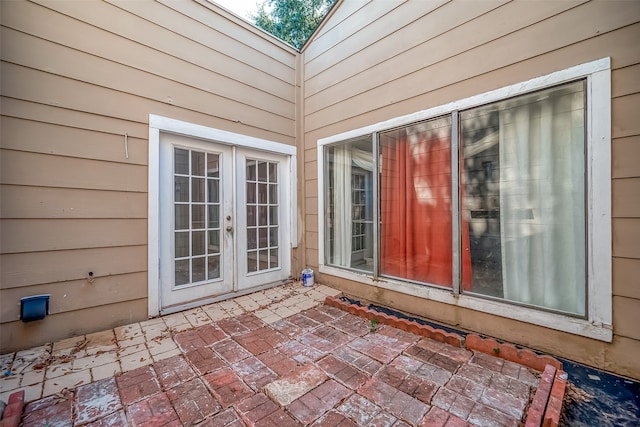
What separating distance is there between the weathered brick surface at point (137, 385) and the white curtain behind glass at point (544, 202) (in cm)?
259

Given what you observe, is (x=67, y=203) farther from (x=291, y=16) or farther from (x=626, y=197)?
(x=291, y=16)

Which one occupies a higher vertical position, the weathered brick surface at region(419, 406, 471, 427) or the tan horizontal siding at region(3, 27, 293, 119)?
the tan horizontal siding at region(3, 27, 293, 119)

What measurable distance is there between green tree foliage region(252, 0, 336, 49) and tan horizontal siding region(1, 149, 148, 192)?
5.74 meters

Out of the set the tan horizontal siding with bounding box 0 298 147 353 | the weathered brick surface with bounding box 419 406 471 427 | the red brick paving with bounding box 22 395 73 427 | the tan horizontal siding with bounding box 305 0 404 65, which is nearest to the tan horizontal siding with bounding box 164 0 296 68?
the tan horizontal siding with bounding box 305 0 404 65

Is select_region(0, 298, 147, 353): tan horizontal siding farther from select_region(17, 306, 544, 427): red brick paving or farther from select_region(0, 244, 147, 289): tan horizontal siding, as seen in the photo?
select_region(17, 306, 544, 427): red brick paving

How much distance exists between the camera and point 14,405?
1404mm

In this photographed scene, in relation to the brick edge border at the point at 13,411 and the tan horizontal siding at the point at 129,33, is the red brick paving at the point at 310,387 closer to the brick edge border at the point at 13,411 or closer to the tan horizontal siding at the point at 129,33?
the brick edge border at the point at 13,411

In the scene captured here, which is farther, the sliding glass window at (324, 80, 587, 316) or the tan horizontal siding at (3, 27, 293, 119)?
the tan horizontal siding at (3, 27, 293, 119)

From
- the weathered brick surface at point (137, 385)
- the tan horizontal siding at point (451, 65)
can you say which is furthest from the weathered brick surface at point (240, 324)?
the tan horizontal siding at point (451, 65)

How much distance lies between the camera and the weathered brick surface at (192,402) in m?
1.39

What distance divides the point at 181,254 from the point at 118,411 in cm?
157

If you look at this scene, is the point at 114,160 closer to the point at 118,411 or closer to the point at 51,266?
the point at 51,266

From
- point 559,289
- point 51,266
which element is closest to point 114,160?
point 51,266

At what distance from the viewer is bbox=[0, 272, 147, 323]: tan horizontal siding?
6.43 ft
